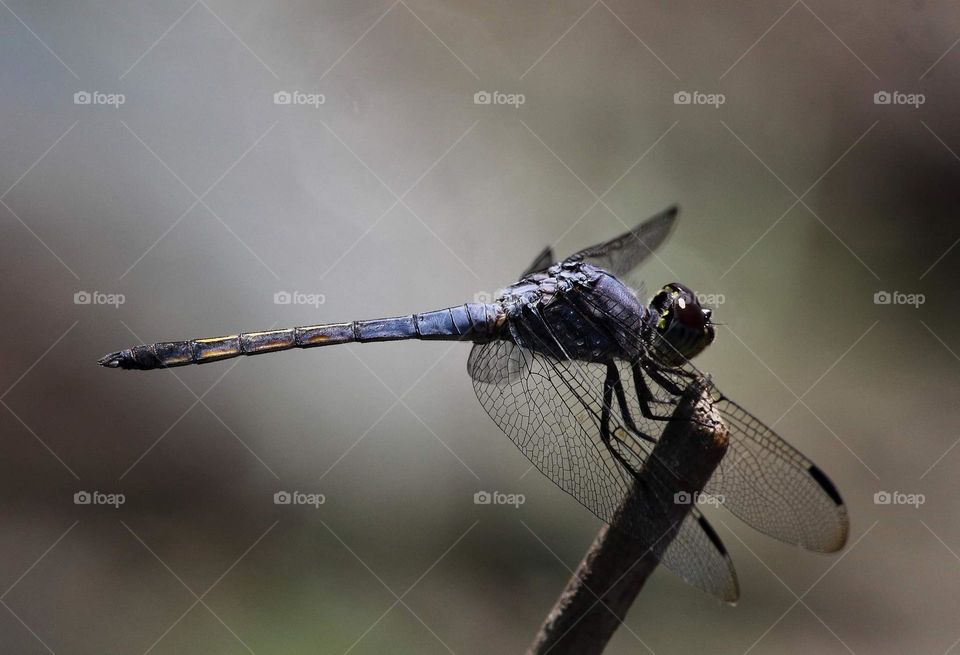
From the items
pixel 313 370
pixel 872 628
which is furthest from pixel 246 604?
pixel 872 628

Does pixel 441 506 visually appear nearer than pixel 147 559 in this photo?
No

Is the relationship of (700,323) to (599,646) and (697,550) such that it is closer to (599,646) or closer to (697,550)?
(697,550)

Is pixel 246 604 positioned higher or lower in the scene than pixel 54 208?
lower
